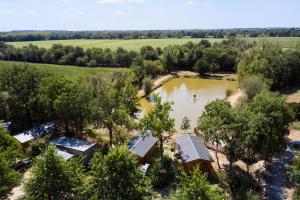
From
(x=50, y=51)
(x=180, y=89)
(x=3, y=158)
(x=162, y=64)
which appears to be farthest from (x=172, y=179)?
(x=50, y=51)

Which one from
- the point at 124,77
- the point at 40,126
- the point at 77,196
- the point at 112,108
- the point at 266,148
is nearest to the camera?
the point at 77,196

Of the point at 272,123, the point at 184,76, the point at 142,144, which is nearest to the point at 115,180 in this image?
the point at 142,144

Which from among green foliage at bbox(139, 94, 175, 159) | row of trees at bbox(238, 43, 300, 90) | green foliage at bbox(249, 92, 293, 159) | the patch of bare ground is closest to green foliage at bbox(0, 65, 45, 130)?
green foliage at bbox(139, 94, 175, 159)

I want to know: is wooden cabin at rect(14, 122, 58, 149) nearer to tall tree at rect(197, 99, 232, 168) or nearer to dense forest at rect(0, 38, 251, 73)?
tall tree at rect(197, 99, 232, 168)

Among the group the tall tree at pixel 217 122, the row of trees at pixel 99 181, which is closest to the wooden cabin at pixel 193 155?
the tall tree at pixel 217 122

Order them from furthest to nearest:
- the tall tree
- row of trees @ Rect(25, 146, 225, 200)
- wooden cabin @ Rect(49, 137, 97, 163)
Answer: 1. wooden cabin @ Rect(49, 137, 97, 163)
2. the tall tree
3. row of trees @ Rect(25, 146, 225, 200)

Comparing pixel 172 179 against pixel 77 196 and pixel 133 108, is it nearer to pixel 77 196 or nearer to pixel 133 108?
pixel 77 196
